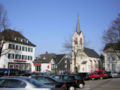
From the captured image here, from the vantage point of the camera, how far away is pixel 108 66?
6956 cm

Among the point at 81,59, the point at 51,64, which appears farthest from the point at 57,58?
the point at 81,59

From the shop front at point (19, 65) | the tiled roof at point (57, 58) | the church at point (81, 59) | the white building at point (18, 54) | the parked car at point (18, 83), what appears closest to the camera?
the parked car at point (18, 83)

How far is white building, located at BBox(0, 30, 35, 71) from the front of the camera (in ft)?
161

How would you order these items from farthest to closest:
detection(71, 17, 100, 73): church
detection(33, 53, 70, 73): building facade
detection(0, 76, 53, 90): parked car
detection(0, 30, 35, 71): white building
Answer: detection(71, 17, 100, 73): church
detection(33, 53, 70, 73): building facade
detection(0, 30, 35, 71): white building
detection(0, 76, 53, 90): parked car

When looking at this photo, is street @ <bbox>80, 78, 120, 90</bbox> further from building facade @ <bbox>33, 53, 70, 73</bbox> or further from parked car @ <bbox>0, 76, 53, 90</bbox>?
building facade @ <bbox>33, 53, 70, 73</bbox>

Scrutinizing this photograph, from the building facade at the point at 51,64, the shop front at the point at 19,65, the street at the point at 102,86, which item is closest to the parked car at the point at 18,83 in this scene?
the street at the point at 102,86

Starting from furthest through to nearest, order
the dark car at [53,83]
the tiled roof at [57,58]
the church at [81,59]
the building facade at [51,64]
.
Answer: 1. the church at [81,59]
2. the tiled roof at [57,58]
3. the building facade at [51,64]
4. the dark car at [53,83]

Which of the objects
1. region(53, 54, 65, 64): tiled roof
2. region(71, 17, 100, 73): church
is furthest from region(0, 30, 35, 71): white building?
region(71, 17, 100, 73): church

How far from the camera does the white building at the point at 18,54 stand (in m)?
49.2

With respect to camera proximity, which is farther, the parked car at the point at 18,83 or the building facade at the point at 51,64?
the building facade at the point at 51,64

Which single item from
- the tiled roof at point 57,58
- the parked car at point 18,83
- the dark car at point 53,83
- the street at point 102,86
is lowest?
the street at point 102,86

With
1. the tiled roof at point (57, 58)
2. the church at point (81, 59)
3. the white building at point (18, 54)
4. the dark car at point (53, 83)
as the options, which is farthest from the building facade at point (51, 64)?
the dark car at point (53, 83)

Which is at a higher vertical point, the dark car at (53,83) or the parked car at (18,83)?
the parked car at (18,83)

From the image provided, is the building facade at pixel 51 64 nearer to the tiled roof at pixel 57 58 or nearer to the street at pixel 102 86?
the tiled roof at pixel 57 58
